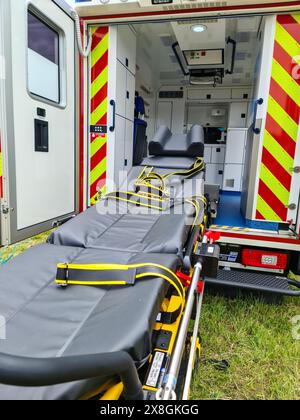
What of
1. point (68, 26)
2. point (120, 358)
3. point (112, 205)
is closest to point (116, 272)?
point (120, 358)

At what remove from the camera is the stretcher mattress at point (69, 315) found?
2.23 feet

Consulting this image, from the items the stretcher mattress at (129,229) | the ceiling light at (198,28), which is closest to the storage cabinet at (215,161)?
the ceiling light at (198,28)

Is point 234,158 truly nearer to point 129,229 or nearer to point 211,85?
point 211,85

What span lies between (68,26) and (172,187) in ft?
5.26

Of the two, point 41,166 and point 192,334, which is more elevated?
point 41,166

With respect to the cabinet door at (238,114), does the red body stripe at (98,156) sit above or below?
below

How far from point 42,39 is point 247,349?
2.63 m

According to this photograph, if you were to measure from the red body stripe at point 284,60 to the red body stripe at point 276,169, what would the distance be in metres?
0.60

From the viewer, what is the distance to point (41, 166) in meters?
2.28

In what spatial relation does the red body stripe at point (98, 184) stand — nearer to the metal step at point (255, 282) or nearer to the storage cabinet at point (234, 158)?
the metal step at point (255, 282)

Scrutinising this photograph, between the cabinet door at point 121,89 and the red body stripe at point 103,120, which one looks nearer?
the red body stripe at point 103,120

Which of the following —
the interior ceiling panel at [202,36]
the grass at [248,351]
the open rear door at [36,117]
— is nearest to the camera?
the grass at [248,351]

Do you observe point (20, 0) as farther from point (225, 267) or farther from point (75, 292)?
point (225, 267)

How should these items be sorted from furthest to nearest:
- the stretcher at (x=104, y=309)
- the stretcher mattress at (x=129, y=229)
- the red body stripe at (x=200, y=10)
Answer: the red body stripe at (x=200, y=10) < the stretcher mattress at (x=129, y=229) < the stretcher at (x=104, y=309)
